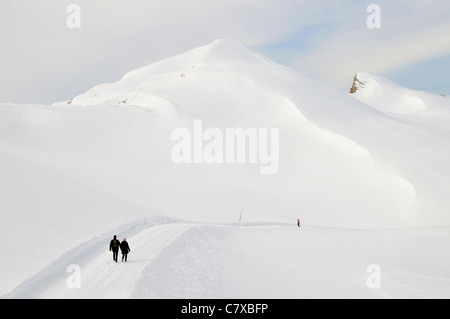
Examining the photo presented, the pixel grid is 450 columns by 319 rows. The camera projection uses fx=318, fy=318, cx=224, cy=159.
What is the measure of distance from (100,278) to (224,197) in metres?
22.8

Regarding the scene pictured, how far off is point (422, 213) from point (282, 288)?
85.2 ft

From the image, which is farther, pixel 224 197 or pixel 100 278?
pixel 224 197

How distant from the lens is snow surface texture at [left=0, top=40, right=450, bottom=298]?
14.1 metres

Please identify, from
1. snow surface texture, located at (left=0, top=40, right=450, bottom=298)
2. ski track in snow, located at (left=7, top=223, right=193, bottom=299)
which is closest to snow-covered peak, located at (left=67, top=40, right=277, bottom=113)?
snow surface texture, located at (left=0, top=40, right=450, bottom=298)

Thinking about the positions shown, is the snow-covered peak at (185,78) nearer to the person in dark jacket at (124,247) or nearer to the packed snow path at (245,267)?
the packed snow path at (245,267)

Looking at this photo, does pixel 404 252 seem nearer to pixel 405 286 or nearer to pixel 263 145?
pixel 405 286

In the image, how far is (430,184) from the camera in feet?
119

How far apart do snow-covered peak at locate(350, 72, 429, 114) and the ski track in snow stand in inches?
3206

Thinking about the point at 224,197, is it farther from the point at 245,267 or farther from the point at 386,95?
the point at 386,95

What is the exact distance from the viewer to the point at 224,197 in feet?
114

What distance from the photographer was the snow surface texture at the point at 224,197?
14.1 meters

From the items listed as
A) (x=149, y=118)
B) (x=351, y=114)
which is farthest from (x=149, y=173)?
(x=351, y=114)

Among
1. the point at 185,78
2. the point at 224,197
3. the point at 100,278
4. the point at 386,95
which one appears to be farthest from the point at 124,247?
the point at 386,95

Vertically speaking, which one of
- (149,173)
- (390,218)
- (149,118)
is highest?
(149,118)
